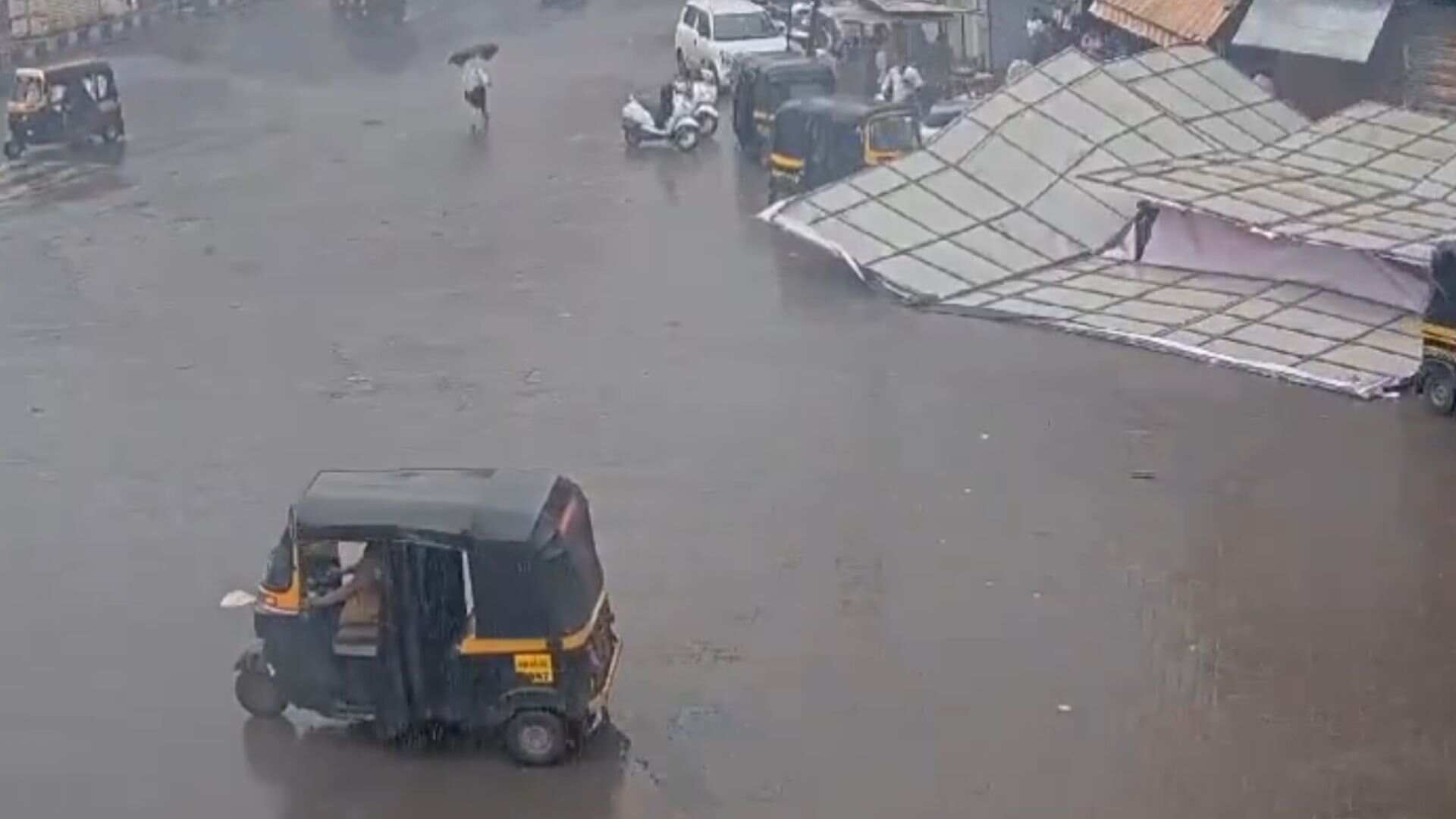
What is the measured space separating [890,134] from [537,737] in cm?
1333

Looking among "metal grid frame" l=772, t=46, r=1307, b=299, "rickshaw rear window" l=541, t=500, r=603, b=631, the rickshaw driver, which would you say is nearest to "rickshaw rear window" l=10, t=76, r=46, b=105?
"metal grid frame" l=772, t=46, r=1307, b=299

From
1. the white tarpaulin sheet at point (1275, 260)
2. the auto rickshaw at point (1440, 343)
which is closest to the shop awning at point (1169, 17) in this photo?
the white tarpaulin sheet at point (1275, 260)

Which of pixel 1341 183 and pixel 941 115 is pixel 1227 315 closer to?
pixel 1341 183

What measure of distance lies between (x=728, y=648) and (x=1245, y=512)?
12.0 feet

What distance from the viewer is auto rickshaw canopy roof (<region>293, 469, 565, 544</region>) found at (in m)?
9.36

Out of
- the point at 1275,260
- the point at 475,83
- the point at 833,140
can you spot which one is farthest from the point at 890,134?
the point at 475,83

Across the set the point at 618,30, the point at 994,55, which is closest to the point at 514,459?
the point at 994,55

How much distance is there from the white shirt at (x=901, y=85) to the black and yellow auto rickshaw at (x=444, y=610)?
1745 cm

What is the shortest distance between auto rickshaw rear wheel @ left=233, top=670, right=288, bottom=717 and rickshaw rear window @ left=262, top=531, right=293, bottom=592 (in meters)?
0.52

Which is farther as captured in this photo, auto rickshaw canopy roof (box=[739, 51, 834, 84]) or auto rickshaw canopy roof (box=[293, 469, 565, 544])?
auto rickshaw canopy roof (box=[739, 51, 834, 84])

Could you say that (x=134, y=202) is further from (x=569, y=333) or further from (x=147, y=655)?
(x=147, y=655)

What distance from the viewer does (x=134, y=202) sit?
79.2ft

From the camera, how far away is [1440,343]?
46.8ft

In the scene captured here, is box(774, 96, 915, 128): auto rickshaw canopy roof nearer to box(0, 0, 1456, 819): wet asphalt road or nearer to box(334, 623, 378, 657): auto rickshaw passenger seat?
box(0, 0, 1456, 819): wet asphalt road
